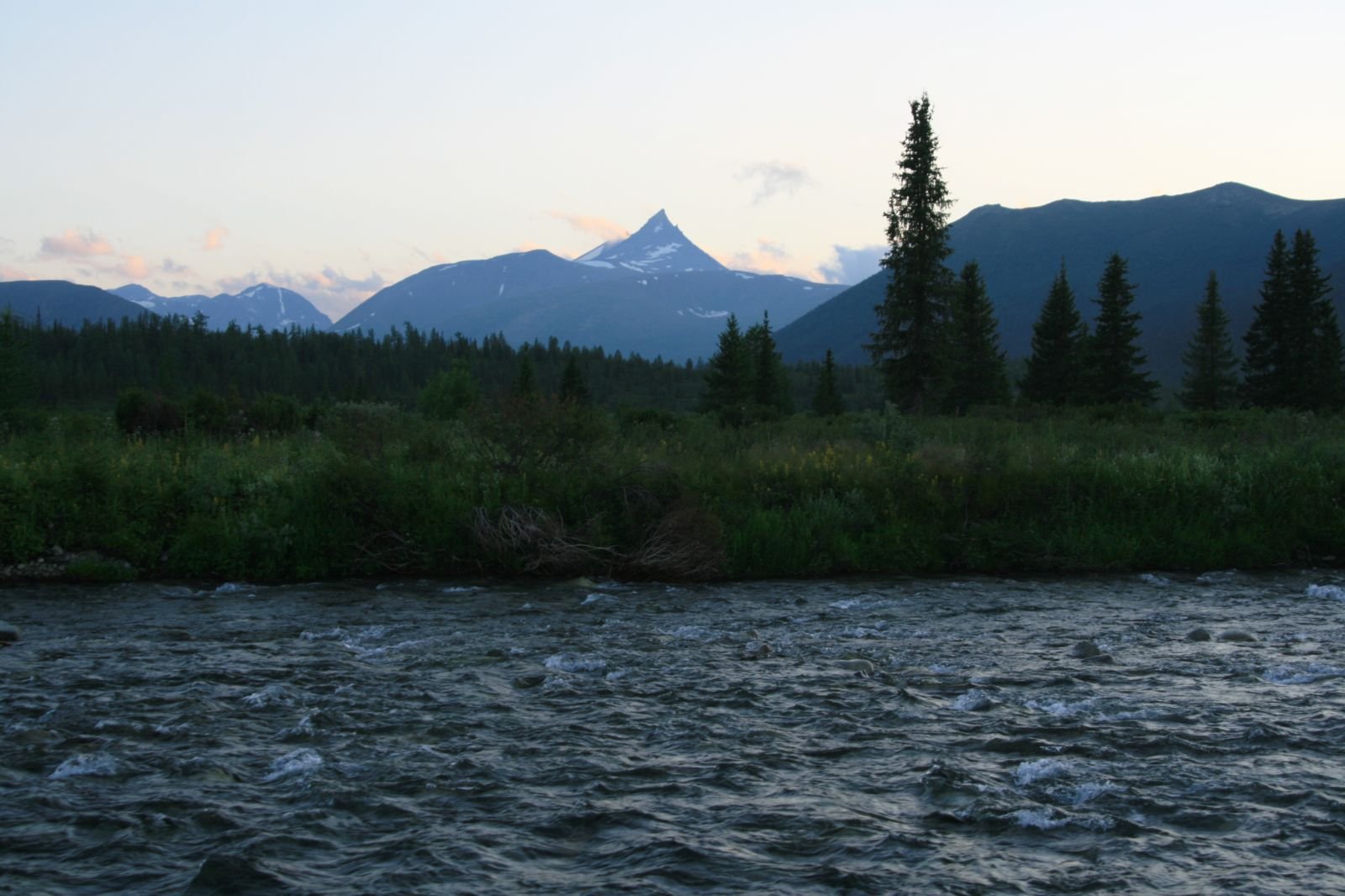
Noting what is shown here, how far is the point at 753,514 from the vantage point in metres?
16.4

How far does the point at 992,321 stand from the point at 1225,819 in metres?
59.2

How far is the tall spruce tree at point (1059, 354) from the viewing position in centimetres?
6328

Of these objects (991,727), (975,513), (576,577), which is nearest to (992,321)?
(975,513)

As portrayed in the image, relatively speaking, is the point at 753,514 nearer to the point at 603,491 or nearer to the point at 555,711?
the point at 603,491

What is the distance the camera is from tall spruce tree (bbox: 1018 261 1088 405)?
208 ft

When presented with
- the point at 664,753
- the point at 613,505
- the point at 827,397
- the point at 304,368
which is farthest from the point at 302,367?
the point at 664,753

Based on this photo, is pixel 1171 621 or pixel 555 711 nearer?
pixel 555 711

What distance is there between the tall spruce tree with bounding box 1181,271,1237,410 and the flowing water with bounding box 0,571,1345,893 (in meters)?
67.9

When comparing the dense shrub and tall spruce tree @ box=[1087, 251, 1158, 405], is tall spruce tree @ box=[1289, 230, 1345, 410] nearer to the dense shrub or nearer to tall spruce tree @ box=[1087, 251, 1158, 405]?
tall spruce tree @ box=[1087, 251, 1158, 405]

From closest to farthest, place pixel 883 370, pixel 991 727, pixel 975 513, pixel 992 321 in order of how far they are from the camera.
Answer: pixel 991 727
pixel 975 513
pixel 883 370
pixel 992 321

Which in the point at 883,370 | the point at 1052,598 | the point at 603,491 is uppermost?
the point at 883,370

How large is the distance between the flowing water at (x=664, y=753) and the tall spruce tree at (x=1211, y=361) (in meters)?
67.9

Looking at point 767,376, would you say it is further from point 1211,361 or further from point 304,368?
point 304,368

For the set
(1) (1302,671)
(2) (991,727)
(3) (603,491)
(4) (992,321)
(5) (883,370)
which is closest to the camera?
(2) (991,727)
